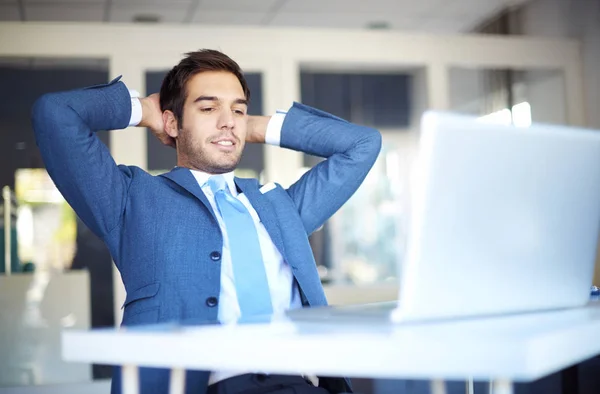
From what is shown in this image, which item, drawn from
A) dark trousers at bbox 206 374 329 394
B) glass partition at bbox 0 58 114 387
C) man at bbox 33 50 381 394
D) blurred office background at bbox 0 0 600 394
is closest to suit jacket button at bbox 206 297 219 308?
man at bbox 33 50 381 394

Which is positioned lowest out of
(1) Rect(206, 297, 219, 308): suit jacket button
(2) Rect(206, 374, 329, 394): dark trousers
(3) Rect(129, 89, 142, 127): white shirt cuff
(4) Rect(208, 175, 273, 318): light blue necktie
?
(2) Rect(206, 374, 329, 394): dark trousers

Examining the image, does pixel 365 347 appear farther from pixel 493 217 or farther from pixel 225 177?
pixel 225 177

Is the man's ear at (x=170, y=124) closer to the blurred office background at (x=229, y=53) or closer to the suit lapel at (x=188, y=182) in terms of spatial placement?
the suit lapel at (x=188, y=182)

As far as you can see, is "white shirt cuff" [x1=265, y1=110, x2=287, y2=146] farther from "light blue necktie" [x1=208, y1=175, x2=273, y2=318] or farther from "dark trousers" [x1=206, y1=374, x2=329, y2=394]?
"dark trousers" [x1=206, y1=374, x2=329, y2=394]

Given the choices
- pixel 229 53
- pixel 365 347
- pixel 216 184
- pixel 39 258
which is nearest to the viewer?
pixel 365 347

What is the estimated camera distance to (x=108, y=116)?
1712mm

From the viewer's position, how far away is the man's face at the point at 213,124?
6.06 feet

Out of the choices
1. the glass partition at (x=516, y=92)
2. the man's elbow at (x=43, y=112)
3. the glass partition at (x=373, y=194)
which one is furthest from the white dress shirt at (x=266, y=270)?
the glass partition at (x=373, y=194)

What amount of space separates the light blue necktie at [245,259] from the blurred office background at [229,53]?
262 cm

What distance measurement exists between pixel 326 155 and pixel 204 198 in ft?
1.49

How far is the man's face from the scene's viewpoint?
185 cm

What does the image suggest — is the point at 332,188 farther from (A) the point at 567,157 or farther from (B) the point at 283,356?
(B) the point at 283,356

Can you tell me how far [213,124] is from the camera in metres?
1.87

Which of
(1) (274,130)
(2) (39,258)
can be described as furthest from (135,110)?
(2) (39,258)
